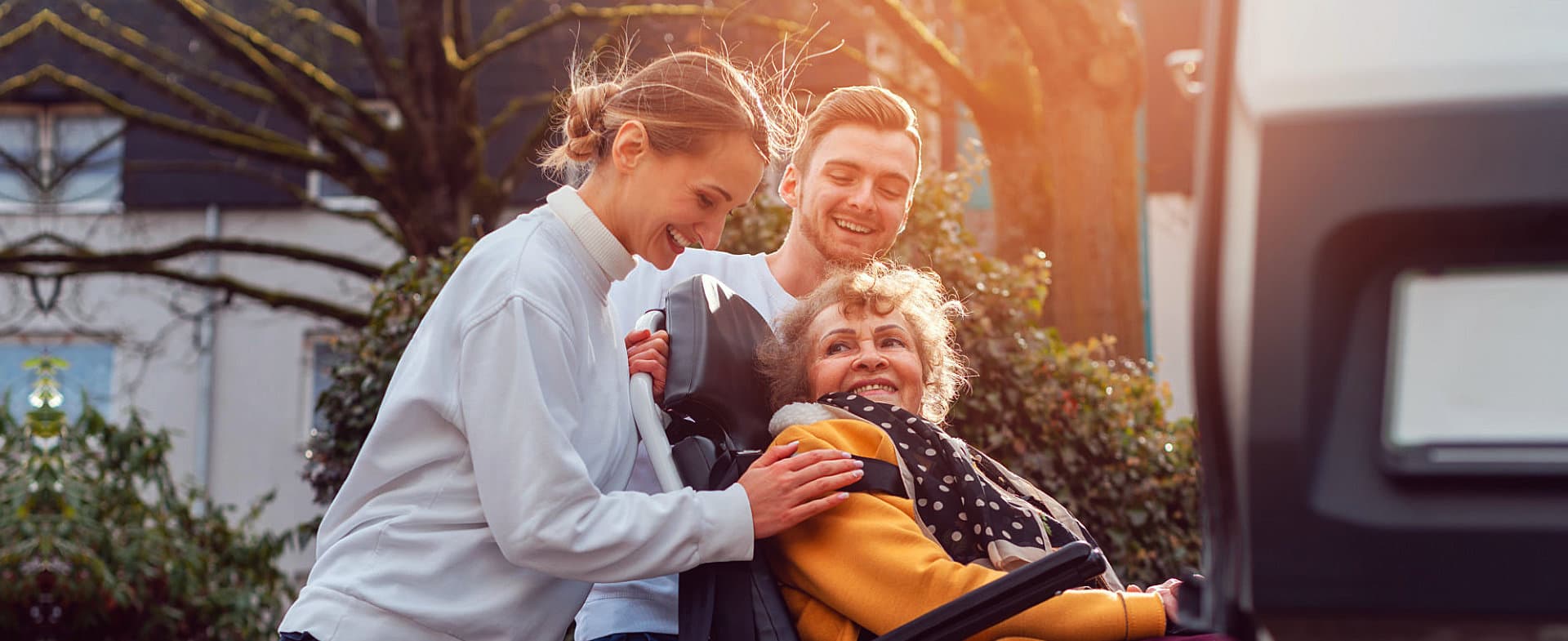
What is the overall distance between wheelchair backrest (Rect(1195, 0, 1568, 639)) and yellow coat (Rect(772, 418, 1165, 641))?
32.9 inches

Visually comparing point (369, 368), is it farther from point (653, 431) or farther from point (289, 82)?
point (289, 82)

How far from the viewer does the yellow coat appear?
7.20ft

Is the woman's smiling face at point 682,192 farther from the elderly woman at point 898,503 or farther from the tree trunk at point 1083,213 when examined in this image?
the tree trunk at point 1083,213

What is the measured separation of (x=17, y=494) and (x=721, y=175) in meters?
5.95

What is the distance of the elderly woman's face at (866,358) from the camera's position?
274cm

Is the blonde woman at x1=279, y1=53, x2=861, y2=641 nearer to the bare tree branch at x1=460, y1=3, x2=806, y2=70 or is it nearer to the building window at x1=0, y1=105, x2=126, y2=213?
the bare tree branch at x1=460, y1=3, x2=806, y2=70

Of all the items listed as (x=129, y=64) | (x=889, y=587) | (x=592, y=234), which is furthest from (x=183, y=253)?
(x=889, y=587)

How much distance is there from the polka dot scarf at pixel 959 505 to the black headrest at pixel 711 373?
0.58ft

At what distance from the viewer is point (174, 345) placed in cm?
1764

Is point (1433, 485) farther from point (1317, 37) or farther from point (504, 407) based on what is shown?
point (504, 407)

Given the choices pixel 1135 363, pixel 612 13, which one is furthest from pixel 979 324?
pixel 612 13

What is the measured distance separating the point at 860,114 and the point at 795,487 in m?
1.51

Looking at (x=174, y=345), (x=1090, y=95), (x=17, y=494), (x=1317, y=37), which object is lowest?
(x=174, y=345)

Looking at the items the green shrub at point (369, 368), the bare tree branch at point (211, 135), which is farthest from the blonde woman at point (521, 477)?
the bare tree branch at point (211, 135)
